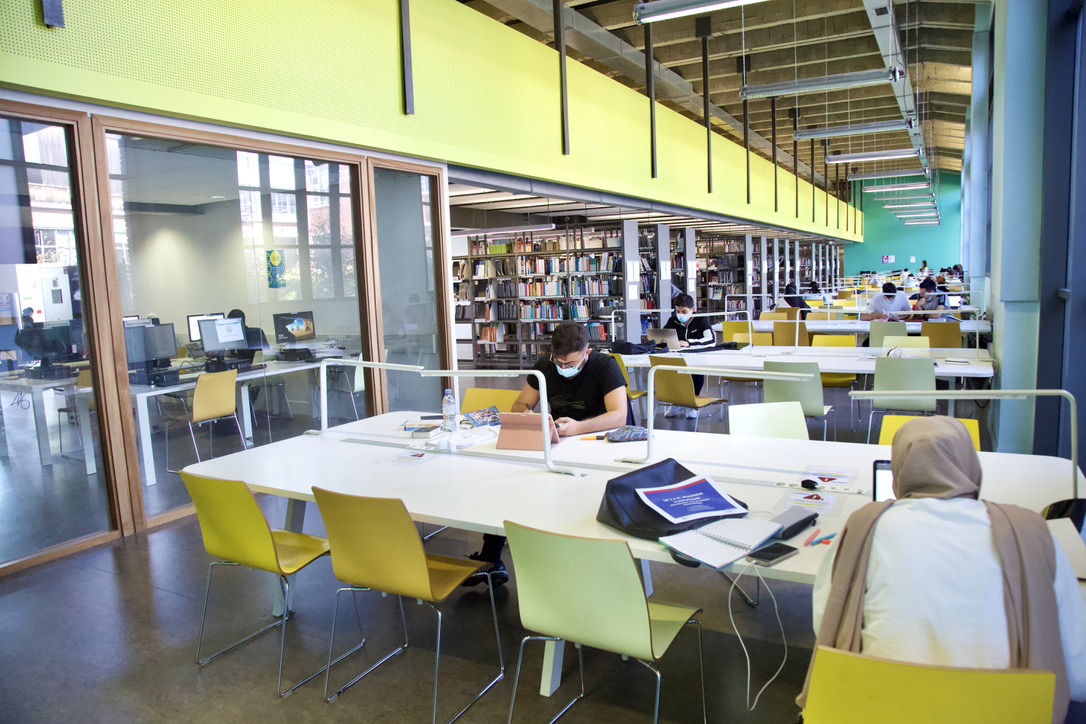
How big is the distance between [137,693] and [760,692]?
218cm

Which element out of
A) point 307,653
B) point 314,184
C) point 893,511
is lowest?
point 307,653

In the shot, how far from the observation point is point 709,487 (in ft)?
7.77

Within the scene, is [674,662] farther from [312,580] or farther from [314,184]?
[314,184]

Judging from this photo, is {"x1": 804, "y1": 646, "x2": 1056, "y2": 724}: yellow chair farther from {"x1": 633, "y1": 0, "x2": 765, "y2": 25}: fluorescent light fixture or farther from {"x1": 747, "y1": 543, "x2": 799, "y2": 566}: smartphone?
{"x1": 633, "y1": 0, "x2": 765, "y2": 25}: fluorescent light fixture

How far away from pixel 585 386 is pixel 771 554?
193 centimetres

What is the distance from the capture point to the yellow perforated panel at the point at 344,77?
3648 mm

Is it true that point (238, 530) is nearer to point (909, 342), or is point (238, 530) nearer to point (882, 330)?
point (909, 342)

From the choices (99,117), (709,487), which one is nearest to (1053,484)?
(709,487)

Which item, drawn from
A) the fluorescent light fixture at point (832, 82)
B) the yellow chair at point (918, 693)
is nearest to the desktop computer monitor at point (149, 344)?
the yellow chair at point (918, 693)

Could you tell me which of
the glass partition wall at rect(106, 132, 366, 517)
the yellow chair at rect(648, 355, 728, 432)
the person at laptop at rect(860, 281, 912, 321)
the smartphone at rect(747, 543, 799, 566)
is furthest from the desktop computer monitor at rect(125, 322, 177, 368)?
the person at laptop at rect(860, 281, 912, 321)

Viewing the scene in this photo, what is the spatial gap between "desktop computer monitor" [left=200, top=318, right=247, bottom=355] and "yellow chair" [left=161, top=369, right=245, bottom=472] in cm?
19

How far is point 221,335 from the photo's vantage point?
15.7 ft

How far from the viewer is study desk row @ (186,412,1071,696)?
2312mm

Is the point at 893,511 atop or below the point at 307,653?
atop
